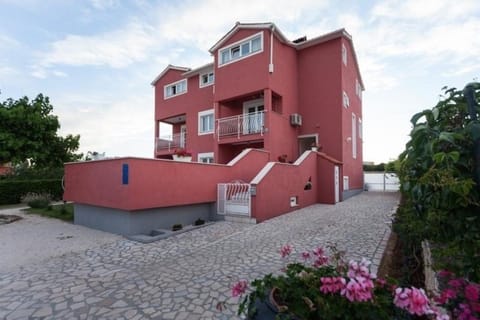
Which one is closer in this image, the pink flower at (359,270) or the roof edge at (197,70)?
the pink flower at (359,270)

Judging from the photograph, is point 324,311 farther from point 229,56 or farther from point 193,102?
point 193,102

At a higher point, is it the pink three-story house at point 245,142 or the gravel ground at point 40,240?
the pink three-story house at point 245,142

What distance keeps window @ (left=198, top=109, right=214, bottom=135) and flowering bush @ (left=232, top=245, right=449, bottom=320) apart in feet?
50.6

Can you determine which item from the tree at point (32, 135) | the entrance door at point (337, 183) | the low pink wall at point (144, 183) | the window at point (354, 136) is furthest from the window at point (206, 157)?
the window at point (354, 136)

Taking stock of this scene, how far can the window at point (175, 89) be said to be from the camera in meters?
19.2

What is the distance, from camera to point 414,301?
56.4 inches

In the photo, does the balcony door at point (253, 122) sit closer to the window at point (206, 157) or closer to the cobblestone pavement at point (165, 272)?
the window at point (206, 157)

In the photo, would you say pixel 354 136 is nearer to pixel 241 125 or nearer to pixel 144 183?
pixel 241 125

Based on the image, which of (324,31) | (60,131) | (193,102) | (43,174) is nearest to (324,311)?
(60,131)

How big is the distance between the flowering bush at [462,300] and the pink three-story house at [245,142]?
717 cm

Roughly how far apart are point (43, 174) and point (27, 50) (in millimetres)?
13869

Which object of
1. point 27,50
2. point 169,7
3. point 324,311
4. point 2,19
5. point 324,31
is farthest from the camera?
point 324,31

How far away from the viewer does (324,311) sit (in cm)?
168

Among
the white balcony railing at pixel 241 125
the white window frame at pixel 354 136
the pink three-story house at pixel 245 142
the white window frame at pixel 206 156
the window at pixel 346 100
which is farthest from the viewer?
the white window frame at pixel 354 136
